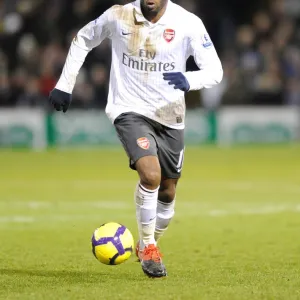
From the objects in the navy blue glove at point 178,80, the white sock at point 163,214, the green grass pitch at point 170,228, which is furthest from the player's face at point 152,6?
the green grass pitch at point 170,228

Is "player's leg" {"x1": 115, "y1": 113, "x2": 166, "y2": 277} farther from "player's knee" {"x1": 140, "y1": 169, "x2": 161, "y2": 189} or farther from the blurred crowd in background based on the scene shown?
the blurred crowd in background

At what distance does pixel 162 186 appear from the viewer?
8.22 m

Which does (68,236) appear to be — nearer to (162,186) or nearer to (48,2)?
(162,186)

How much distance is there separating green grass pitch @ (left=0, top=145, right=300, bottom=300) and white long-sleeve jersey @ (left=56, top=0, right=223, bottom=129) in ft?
4.29

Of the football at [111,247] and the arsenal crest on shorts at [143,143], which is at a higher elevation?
the arsenal crest on shorts at [143,143]

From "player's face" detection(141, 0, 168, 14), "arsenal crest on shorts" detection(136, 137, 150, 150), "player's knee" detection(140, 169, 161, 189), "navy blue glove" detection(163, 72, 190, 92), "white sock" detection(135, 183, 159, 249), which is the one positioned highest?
"player's face" detection(141, 0, 168, 14)

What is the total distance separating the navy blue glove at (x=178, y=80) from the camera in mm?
7305

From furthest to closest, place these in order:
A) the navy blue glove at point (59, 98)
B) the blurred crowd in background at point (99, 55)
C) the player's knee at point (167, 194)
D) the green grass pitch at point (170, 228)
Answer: the blurred crowd in background at point (99, 55), the player's knee at point (167, 194), the navy blue glove at point (59, 98), the green grass pitch at point (170, 228)

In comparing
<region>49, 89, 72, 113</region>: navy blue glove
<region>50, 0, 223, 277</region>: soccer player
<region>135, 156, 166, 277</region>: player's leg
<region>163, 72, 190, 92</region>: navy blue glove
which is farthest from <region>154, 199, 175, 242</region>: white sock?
<region>163, 72, 190, 92</region>: navy blue glove

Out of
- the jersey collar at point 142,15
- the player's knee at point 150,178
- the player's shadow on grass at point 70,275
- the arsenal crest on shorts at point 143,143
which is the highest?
the jersey collar at point 142,15

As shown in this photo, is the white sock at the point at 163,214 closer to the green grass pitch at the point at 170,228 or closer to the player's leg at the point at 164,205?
the player's leg at the point at 164,205

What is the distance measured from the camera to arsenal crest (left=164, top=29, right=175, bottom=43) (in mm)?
7707

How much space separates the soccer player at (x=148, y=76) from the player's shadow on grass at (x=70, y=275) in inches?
12.6

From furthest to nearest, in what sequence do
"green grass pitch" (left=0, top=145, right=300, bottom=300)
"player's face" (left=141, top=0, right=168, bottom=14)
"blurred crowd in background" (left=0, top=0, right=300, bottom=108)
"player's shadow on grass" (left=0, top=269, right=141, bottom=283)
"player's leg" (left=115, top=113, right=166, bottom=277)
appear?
"blurred crowd in background" (left=0, top=0, right=300, bottom=108), "player's face" (left=141, top=0, right=168, bottom=14), "player's leg" (left=115, top=113, right=166, bottom=277), "player's shadow on grass" (left=0, top=269, right=141, bottom=283), "green grass pitch" (left=0, top=145, right=300, bottom=300)
